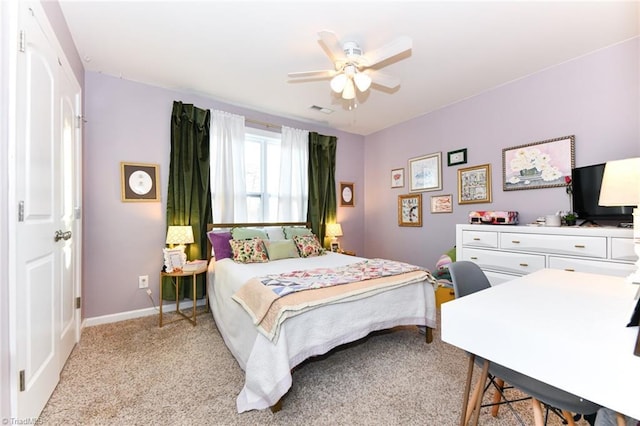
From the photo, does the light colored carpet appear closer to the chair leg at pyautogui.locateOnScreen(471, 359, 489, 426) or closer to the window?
the chair leg at pyautogui.locateOnScreen(471, 359, 489, 426)

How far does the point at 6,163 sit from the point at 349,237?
412cm

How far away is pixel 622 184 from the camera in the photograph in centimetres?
115

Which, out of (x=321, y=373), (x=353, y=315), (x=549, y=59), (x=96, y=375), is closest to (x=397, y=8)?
(x=549, y=59)

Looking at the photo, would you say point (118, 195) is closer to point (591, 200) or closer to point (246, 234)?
point (246, 234)

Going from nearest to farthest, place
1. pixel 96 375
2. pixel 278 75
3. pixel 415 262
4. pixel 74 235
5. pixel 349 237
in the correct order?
pixel 96 375 < pixel 74 235 < pixel 278 75 < pixel 415 262 < pixel 349 237

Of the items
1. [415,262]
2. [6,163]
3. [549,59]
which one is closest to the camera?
[6,163]

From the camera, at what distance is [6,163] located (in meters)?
1.27

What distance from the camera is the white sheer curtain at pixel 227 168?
11.4 feet

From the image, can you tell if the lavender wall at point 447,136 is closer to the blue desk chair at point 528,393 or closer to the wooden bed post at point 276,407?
the blue desk chair at point 528,393

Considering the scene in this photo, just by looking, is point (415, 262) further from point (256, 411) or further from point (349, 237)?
point (256, 411)

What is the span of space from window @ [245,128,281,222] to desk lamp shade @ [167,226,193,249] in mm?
901

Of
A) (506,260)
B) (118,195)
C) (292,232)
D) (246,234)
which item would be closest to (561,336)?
(506,260)

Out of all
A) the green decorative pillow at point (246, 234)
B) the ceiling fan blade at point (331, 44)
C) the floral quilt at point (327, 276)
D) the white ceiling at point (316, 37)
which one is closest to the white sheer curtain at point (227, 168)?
the green decorative pillow at point (246, 234)

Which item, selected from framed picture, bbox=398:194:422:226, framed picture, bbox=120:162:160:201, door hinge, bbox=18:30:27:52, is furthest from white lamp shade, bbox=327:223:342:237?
door hinge, bbox=18:30:27:52
